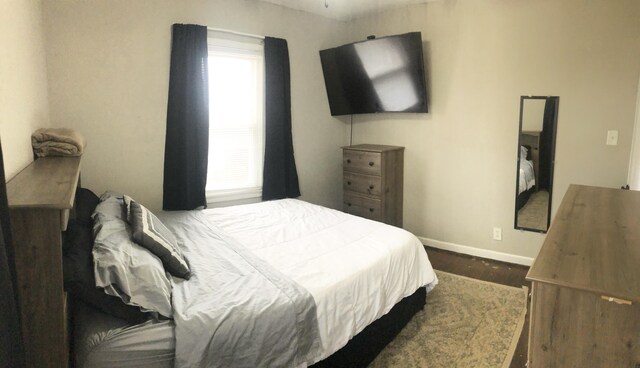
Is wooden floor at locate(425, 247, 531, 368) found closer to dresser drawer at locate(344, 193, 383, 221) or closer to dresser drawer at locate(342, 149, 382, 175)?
dresser drawer at locate(344, 193, 383, 221)

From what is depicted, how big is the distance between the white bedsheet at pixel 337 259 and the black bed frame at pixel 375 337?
10 cm

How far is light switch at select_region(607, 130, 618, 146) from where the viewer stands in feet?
10.0

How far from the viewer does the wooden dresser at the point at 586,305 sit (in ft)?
3.48

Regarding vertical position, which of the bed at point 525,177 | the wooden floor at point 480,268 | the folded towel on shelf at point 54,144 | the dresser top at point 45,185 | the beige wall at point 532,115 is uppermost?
the beige wall at point 532,115

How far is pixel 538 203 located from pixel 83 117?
12.1 feet

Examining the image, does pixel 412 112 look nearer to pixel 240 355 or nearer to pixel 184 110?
pixel 184 110

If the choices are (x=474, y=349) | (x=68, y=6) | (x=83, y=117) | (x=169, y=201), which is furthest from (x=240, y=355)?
(x=68, y=6)

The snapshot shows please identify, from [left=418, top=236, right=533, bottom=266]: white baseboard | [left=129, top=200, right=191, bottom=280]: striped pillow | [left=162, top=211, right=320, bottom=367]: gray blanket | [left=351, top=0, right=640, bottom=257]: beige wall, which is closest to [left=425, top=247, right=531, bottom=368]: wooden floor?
[left=418, top=236, right=533, bottom=266]: white baseboard

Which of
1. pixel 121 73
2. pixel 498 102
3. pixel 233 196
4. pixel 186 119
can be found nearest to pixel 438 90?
pixel 498 102

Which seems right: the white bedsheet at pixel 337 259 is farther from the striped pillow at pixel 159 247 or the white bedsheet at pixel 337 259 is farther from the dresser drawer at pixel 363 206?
the dresser drawer at pixel 363 206

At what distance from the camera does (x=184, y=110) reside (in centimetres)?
321

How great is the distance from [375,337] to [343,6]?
10.5 ft

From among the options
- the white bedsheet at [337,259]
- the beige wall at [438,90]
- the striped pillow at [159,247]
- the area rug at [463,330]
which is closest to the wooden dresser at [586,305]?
the white bedsheet at [337,259]

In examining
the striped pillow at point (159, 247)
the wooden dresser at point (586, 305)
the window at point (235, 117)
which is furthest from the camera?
the window at point (235, 117)
